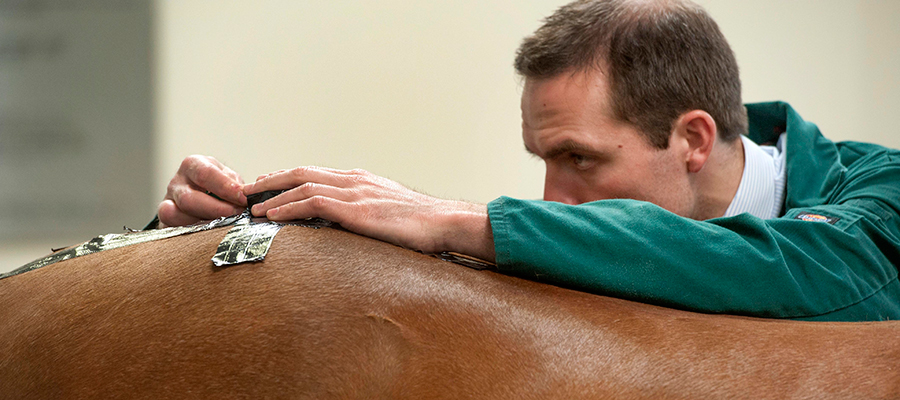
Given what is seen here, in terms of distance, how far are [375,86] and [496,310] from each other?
1.57 meters

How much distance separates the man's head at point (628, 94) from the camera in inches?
43.3

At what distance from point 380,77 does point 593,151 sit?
1.11 metres

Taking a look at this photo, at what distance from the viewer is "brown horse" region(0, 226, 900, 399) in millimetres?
514

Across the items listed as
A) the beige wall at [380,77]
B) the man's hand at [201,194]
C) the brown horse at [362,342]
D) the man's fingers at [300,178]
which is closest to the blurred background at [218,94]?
the beige wall at [380,77]

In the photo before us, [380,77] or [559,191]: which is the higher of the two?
[380,77]

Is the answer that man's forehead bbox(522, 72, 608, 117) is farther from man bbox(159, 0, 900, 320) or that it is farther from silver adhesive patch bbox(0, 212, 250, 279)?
silver adhesive patch bbox(0, 212, 250, 279)

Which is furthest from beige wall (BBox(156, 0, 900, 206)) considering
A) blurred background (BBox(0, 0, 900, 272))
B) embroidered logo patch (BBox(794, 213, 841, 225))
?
embroidered logo patch (BBox(794, 213, 841, 225))

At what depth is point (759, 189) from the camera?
1217mm

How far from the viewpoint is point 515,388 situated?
1.73 ft

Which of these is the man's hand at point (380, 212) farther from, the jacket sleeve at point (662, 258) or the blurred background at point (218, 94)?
the blurred background at point (218, 94)

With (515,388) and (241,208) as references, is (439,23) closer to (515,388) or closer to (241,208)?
(241,208)

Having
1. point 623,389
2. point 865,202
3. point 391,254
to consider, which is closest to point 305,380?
point 391,254

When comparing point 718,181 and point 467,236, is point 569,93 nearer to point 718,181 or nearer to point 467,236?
point 718,181

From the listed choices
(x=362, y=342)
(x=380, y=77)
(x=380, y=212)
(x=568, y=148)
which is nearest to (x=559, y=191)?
(x=568, y=148)
